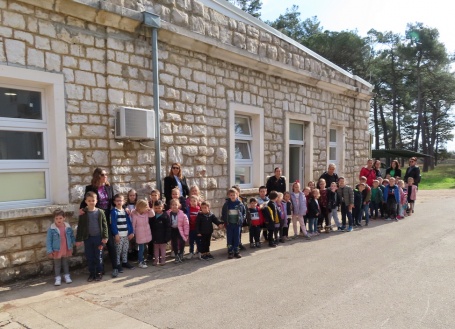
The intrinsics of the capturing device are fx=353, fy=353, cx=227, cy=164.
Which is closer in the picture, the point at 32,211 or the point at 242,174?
the point at 32,211

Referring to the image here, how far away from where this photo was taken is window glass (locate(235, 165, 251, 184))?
8.86 metres

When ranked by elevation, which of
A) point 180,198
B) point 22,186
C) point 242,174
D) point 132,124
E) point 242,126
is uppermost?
point 242,126

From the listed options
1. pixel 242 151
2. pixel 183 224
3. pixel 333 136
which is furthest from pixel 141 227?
pixel 333 136

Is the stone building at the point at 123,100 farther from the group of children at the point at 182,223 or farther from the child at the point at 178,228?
the child at the point at 178,228

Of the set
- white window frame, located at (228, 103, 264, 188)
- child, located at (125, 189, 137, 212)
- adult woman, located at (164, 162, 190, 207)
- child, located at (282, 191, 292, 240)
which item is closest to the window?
white window frame, located at (228, 103, 264, 188)

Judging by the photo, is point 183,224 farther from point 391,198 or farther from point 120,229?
point 391,198

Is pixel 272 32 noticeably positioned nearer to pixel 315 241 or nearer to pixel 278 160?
pixel 278 160

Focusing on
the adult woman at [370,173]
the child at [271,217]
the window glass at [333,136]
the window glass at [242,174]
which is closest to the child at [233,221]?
the child at [271,217]

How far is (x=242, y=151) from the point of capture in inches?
360

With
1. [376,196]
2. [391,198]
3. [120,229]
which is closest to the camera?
[120,229]

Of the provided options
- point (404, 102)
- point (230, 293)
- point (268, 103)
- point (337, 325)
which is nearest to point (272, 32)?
point (268, 103)

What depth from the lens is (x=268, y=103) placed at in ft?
31.0

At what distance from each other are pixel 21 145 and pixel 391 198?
966cm

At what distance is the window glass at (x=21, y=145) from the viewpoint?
16.9 ft
